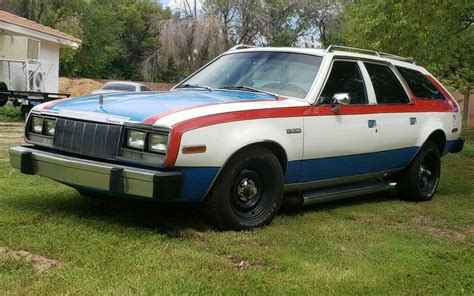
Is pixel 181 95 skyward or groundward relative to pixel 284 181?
skyward

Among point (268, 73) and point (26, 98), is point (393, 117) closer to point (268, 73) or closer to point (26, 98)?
point (268, 73)

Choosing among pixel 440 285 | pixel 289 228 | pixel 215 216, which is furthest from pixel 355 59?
pixel 440 285

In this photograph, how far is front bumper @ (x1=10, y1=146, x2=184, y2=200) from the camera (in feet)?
14.4

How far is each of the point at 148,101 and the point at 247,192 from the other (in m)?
1.13

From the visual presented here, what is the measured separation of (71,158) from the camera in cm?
483

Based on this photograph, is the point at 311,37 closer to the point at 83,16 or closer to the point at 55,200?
the point at 83,16

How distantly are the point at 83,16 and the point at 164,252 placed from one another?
42.4 meters

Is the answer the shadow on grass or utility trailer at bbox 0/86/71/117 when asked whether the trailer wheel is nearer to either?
utility trailer at bbox 0/86/71/117

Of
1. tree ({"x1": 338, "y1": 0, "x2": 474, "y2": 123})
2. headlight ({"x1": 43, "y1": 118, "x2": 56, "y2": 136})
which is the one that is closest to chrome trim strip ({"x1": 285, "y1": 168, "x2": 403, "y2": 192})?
headlight ({"x1": 43, "y1": 118, "x2": 56, "y2": 136})

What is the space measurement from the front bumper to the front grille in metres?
0.08

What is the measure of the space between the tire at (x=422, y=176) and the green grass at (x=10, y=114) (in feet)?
43.5

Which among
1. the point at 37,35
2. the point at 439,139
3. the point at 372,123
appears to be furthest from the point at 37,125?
the point at 37,35

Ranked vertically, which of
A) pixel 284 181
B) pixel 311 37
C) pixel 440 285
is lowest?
pixel 440 285

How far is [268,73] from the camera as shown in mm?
6043
